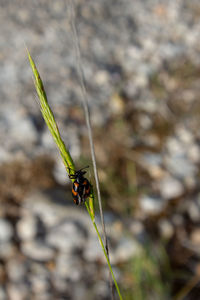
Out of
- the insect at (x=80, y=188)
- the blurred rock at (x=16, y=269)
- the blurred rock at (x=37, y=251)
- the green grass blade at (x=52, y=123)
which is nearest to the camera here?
the green grass blade at (x=52, y=123)

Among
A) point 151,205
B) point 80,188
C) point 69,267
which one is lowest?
point 80,188

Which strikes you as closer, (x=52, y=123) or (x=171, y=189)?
(x=52, y=123)

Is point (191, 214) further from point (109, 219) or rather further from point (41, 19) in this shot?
point (41, 19)

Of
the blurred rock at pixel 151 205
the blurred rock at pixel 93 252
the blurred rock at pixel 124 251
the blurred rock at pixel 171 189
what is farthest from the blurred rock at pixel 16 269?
the blurred rock at pixel 171 189

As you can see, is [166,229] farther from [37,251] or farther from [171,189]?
[37,251]

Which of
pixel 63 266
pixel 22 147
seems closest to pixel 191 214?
pixel 63 266

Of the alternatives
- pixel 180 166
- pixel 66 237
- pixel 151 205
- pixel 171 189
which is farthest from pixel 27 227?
pixel 180 166

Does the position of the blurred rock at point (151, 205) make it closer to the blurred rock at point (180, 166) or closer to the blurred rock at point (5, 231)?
the blurred rock at point (180, 166)

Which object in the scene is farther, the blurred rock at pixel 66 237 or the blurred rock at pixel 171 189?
the blurred rock at pixel 171 189
